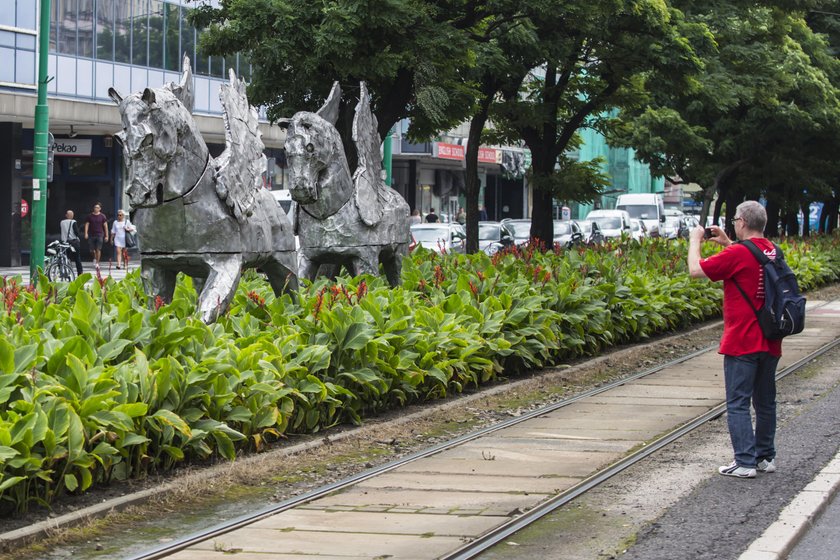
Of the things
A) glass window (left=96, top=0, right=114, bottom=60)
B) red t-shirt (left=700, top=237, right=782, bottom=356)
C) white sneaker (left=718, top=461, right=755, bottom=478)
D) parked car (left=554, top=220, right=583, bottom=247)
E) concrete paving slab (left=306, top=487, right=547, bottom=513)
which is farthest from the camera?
parked car (left=554, top=220, right=583, bottom=247)

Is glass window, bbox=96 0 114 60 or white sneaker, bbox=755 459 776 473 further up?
glass window, bbox=96 0 114 60

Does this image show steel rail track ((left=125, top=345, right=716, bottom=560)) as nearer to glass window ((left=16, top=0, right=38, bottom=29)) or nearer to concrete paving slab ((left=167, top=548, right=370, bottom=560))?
concrete paving slab ((left=167, top=548, right=370, bottom=560))

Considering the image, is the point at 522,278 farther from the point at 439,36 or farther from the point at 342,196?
the point at 439,36

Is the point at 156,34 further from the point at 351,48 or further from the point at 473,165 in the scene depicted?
the point at 351,48

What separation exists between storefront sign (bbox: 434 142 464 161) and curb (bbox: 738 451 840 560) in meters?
52.3

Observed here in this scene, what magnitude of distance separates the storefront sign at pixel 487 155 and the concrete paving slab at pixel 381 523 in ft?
189

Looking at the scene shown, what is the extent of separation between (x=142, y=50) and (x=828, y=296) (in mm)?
22843

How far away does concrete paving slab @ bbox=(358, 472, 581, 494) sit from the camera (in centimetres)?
891

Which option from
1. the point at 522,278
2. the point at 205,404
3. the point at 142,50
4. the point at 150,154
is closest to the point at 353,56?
the point at 522,278

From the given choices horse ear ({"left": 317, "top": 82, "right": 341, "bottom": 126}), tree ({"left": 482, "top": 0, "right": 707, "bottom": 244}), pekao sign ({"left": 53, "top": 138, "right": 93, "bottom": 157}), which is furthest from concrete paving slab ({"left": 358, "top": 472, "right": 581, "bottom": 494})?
pekao sign ({"left": 53, "top": 138, "right": 93, "bottom": 157})

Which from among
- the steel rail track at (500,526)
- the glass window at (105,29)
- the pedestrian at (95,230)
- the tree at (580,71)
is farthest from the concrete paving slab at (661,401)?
the glass window at (105,29)

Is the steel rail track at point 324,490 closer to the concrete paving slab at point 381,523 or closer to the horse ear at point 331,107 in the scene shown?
the concrete paving slab at point 381,523

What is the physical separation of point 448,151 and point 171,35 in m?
20.6

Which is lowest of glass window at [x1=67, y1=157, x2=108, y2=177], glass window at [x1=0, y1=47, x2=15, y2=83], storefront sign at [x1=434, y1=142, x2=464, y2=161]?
glass window at [x1=67, y1=157, x2=108, y2=177]
